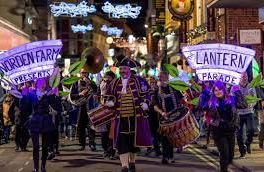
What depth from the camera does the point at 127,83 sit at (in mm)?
11039

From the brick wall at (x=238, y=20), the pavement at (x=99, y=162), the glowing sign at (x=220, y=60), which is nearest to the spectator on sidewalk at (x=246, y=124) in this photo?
the pavement at (x=99, y=162)

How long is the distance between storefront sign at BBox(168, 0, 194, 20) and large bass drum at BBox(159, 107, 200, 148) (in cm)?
1653

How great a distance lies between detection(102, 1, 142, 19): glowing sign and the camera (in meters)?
39.5

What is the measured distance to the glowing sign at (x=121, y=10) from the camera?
1554 inches

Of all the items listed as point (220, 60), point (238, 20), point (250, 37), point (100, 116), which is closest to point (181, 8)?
point (238, 20)

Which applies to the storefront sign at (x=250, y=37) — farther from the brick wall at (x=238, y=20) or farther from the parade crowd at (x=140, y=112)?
the brick wall at (x=238, y=20)

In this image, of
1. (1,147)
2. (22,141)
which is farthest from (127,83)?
(1,147)

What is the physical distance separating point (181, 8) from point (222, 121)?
19.1m

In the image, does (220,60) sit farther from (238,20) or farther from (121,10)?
(121,10)

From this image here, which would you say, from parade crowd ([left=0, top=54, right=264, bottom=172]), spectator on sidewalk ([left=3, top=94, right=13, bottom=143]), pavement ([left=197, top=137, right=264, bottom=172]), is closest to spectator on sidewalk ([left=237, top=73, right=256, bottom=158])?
parade crowd ([left=0, top=54, right=264, bottom=172])

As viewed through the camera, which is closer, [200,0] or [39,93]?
[39,93]

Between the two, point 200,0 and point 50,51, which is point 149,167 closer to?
point 50,51

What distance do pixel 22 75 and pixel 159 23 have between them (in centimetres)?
4127

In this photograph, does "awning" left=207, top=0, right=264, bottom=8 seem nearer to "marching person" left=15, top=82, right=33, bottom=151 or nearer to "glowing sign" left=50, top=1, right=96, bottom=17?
"marching person" left=15, top=82, right=33, bottom=151
